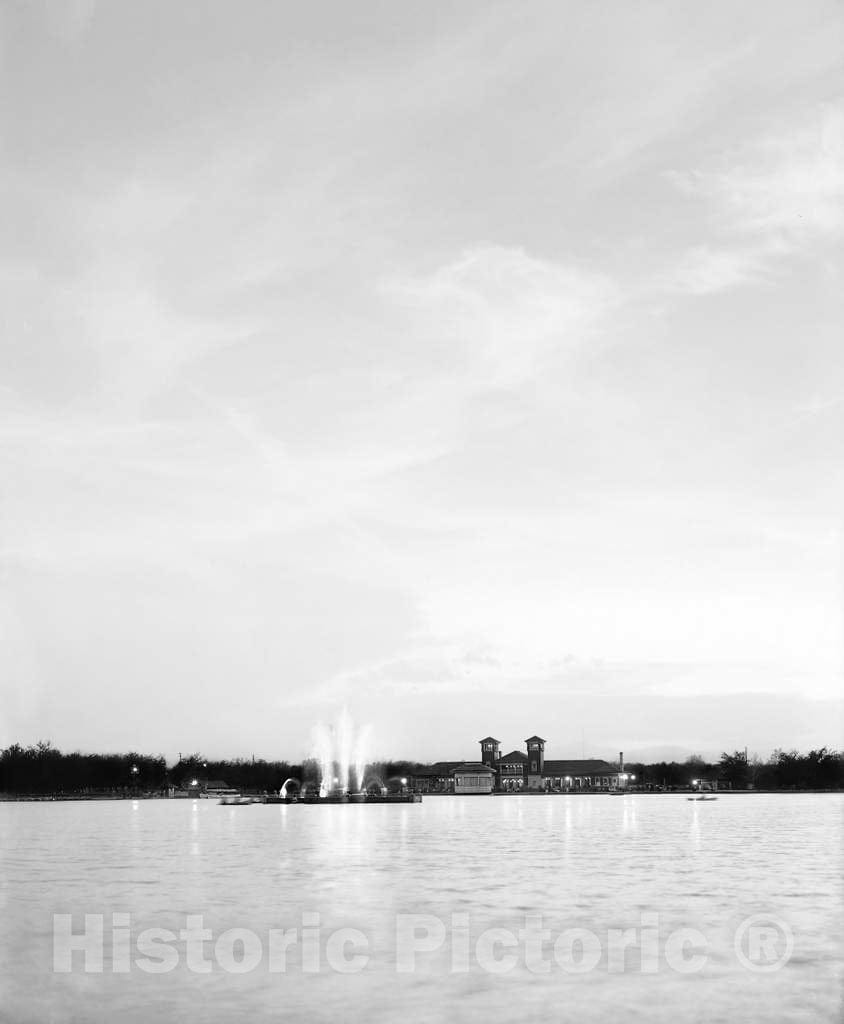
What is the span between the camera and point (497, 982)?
2358 cm

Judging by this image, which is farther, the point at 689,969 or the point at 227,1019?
the point at 689,969

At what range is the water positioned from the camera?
21.4m

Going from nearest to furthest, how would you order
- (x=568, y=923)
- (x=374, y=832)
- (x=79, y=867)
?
(x=568, y=923)
(x=79, y=867)
(x=374, y=832)

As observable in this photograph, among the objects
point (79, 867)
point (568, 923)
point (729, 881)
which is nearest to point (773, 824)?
point (729, 881)

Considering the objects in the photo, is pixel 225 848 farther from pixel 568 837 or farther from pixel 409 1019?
pixel 409 1019

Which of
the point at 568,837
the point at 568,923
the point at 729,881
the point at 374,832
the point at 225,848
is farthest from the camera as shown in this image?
the point at 374,832

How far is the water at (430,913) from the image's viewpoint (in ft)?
70.1

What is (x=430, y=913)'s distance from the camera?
3462 centimetres

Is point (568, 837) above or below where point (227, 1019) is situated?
below

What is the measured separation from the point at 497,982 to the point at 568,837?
5615cm

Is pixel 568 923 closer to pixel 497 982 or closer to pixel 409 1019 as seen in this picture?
pixel 497 982

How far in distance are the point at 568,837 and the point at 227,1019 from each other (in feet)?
198

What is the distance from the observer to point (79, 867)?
170 feet

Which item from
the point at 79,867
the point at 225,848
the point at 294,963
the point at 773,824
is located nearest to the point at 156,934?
the point at 294,963
